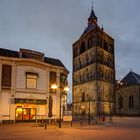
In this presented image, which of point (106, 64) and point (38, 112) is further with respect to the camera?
point (106, 64)

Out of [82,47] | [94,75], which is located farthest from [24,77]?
[82,47]

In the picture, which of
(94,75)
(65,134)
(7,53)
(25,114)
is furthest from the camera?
(94,75)

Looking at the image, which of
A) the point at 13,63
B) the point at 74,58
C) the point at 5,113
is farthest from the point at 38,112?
the point at 74,58

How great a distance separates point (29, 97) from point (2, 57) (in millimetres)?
7475

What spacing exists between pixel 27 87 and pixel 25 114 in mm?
4199

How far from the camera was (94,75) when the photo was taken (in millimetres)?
81250

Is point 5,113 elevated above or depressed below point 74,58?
below

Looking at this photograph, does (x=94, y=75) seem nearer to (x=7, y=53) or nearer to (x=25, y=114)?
(x=25, y=114)

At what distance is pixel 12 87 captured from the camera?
37406 mm

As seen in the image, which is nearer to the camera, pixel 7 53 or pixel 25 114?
pixel 25 114

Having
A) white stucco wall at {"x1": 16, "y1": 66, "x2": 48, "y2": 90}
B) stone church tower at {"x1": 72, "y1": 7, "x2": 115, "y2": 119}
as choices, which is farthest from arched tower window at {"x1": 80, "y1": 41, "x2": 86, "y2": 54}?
white stucco wall at {"x1": 16, "y1": 66, "x2": 48, "y2": 90}

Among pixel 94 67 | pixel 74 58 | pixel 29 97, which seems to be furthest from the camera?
pixel 74 58

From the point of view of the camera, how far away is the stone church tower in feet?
263

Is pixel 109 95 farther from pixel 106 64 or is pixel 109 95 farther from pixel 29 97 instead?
pixel 29 97
